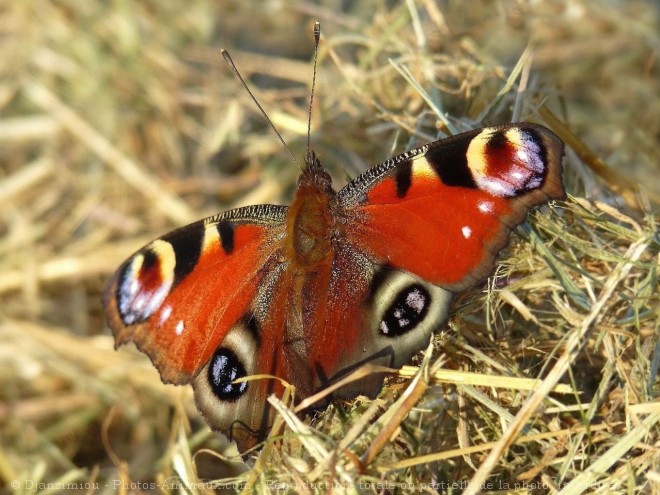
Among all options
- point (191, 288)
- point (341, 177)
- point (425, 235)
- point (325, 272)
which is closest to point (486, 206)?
point (425, 235)

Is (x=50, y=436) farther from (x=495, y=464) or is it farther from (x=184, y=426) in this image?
(x=495, y=464)

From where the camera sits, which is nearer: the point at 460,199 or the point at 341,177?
the point at 460,199

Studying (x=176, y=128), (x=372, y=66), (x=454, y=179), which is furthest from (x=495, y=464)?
(x=176, y=128)

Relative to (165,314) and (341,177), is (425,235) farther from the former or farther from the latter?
(341,177)

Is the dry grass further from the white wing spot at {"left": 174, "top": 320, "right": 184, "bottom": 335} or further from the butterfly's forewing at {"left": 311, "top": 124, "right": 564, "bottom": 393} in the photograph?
the white wing spot at {"left": 174, "top": 320, "right": 184, "bottom": 335}

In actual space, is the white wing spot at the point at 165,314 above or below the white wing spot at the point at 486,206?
below

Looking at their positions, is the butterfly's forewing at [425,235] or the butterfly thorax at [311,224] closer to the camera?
the butterfly's forewing at [425,235]

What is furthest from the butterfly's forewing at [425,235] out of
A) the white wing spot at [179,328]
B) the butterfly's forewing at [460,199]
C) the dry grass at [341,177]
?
the white wing spot at [179,328]

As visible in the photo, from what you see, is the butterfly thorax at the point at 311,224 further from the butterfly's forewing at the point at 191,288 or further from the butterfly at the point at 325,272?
the butterfly's forewing at the point at 191,288
